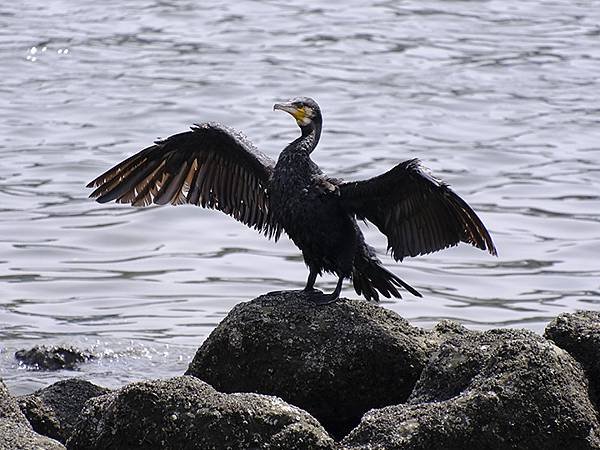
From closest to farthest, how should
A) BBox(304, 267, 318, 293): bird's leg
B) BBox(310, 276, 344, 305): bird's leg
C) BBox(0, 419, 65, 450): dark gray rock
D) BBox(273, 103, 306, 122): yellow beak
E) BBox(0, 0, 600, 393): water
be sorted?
BBox(0, 419, 65, 450): dark gray rock → BBox(310, 276, 344, 305): bird's leg → BBox(304, 267, 318, 293): bird's leg → BBox(273, 103, 306, 122): yellow beak → BBox(0, 0, 600, 393): water

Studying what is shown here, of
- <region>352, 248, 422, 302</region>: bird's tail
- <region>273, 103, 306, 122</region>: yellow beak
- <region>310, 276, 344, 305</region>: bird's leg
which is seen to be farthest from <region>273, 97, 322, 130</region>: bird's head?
<region>310, 276, 344, 305</region>: bird's leg

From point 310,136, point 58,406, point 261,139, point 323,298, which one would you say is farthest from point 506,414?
point 261,139

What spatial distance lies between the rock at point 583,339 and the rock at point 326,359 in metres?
0.51

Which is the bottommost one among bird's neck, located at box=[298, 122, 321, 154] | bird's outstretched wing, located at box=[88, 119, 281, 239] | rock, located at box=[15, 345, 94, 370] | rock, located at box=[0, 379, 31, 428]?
rock, located at box=[15, 345, 94, 370]

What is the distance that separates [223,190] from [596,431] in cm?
270

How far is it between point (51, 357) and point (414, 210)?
2.46 metres

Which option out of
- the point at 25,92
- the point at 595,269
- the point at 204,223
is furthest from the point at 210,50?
the point at 595,269

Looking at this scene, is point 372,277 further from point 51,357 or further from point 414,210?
point 51,357

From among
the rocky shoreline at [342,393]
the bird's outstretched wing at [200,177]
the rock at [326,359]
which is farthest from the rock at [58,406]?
the bird's outstretched wing at [200,177]

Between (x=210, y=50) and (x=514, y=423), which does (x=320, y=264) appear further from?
(x=210, y=50)

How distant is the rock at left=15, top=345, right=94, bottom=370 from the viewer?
25.2 feet

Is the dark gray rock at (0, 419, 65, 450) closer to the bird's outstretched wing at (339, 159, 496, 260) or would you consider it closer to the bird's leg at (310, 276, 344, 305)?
the bird's leg at (310, 276, 344, 305)

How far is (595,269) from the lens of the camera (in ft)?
32.8

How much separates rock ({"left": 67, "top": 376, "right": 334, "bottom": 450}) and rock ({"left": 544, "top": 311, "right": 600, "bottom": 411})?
3.52 ft
